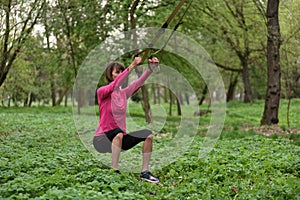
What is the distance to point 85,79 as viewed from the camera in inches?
748

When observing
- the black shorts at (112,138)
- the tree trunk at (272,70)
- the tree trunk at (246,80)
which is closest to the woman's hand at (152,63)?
the black shorts at (112,138)

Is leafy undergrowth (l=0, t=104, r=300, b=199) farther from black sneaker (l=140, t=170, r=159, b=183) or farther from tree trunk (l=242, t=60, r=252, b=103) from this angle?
tree trunk (l=242, t=60, r=252, b=103)

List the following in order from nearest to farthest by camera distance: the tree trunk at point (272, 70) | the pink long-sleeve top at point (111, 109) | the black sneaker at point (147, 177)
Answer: the pink long-sleeve top at point (111, 109) → the black sneaker at point (147, 177) → the tree trunk at point (272, 70)

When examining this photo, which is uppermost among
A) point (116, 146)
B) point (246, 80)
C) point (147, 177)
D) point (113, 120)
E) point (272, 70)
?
point (246, 80)

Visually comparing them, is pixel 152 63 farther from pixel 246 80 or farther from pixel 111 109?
pixel 246 80

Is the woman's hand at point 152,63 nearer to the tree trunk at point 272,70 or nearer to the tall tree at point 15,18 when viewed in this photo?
the tall tree at point 15,18

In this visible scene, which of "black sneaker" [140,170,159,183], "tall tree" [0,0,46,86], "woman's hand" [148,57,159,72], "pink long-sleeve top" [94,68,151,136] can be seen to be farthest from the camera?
"tall tree" [0,0,46,86]

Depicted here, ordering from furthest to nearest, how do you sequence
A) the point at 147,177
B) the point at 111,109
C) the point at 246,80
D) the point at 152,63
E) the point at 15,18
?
the point at 246,80
the point at 15,18
the point at 147,177
the point at 152,63
the point at 111,109

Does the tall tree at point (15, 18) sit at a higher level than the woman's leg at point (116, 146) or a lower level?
higher

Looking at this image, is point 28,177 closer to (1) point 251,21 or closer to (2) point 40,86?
(1) point 251,21

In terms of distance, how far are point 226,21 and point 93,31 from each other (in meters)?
14.9

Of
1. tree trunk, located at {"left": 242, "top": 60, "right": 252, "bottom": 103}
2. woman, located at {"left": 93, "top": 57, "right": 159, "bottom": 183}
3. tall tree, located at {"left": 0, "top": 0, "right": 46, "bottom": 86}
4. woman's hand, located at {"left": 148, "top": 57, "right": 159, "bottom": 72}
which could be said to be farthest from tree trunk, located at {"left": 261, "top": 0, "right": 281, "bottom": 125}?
tree trunk, located at {"left": 242, "top": 60, "right": 252, "bottom": 103}

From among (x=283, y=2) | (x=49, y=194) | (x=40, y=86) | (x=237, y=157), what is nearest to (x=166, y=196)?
(x=49, y=194)

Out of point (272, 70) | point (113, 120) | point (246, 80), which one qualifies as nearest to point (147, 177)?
point (113, 120)
